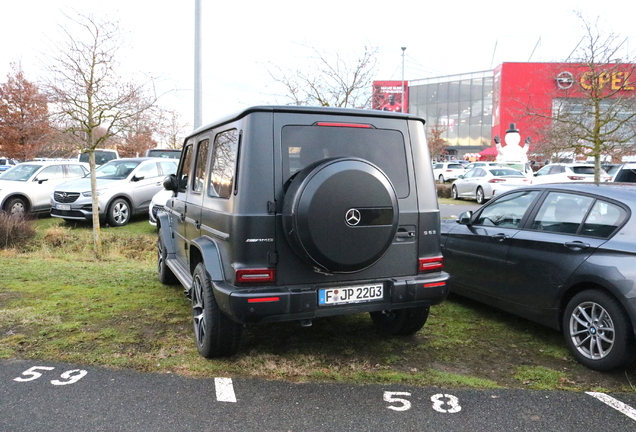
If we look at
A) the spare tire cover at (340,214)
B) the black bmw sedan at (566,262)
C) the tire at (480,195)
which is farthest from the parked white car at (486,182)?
the spare tire cover at (340,214)

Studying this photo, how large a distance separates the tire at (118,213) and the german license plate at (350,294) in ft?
33.0

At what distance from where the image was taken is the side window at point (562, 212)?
4.50 metres

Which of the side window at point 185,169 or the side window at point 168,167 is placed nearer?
the side window at point 185,169

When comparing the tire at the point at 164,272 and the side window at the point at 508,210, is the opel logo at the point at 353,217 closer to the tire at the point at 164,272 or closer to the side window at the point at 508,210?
the side window at the point at 508,210

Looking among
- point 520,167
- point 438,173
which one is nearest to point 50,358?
point 520,167

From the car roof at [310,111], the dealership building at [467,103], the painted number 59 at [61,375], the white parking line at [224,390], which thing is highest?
the dealership building at [467,103]

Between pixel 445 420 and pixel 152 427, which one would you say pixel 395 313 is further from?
pixel 152 427

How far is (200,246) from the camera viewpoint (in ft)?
14.0

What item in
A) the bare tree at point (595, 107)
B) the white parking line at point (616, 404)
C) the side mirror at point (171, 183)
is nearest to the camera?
the white parking line at point (616, 404)

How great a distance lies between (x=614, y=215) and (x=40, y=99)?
9852mm

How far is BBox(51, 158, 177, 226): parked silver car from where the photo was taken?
40.7ft

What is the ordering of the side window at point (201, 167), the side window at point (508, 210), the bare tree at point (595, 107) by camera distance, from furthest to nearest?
the bare tree at point (595, 107), the side window at point (508, 210), the side window at point (201, 167)

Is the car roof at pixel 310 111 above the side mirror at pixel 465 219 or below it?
above

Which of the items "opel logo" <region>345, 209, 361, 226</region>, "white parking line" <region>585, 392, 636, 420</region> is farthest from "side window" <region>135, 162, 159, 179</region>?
"white parking line" <region>585, 392, 636, 420</region>
